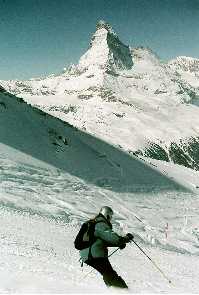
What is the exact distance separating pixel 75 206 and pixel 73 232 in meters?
8.62

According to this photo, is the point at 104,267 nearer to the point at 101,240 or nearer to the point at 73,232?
the point at 101,240

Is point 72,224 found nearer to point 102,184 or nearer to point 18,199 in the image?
point 18,199

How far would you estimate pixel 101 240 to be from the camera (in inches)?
416

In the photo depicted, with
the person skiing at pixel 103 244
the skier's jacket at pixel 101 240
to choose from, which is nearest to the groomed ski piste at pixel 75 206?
the person skiing at pixel 103 244

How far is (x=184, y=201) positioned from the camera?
4600 centimetres

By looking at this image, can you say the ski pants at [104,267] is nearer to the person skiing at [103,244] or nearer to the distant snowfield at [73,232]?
the person skiing at [103,244]

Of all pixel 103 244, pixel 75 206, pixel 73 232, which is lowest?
pixel 73 232

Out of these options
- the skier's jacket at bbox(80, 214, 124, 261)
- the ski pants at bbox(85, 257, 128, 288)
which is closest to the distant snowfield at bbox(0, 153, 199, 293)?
the ski pants at bbox(85, 257, 128, 288)

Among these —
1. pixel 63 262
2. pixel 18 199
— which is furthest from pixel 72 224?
pixel 63 262

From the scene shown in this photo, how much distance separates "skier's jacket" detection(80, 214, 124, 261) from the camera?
10.4 metres

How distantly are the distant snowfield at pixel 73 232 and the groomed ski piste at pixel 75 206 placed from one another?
0.17 feet

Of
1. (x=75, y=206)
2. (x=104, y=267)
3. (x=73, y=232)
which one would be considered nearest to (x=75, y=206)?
(x=75, y=206)

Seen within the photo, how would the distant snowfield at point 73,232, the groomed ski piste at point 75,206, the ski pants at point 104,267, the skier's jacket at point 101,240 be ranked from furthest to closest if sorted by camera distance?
the groomed ski piste at point 75,206, the distant snowfield at point 73,232, the ski pants at point 104,267, the skier's jacket at point 101,240

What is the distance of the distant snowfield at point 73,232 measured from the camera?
12680mm
